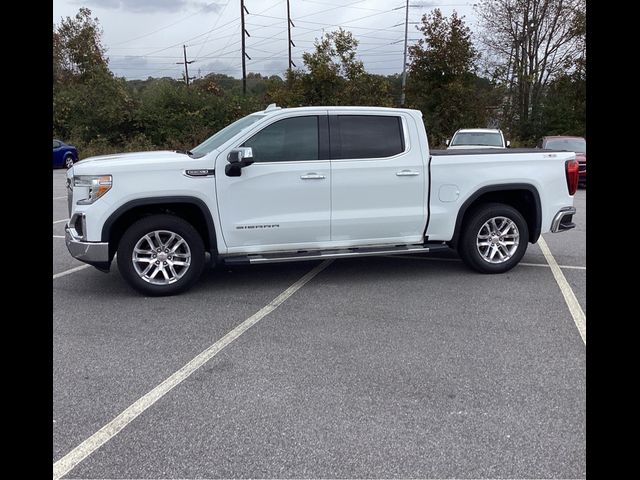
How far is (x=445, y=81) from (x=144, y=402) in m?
26.2

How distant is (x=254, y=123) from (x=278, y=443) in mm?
3918

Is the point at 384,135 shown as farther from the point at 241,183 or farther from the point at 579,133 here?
the point at 579,133

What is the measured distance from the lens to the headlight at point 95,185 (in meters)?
5.88

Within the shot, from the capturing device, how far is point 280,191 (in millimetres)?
6285

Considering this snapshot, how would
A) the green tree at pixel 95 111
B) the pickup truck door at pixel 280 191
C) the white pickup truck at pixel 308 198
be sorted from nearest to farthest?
1. the white pickup truck at pixel 308 198
2. the pickup truck door at pixel 280 191
3. the green tree at pixel 95 111

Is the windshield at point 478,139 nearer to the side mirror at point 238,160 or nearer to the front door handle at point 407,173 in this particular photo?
the front door handle at point 407,173

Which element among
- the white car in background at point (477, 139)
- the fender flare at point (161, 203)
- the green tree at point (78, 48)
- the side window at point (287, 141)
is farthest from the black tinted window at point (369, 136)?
the green tree at point (78, 48)

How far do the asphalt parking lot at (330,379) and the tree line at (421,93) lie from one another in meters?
22.0

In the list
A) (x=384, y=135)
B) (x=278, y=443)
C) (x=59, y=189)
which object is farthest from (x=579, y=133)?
(x=278, y=443)

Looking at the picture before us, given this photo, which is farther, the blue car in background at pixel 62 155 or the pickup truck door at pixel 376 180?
the blue car in background at pixel 62 155

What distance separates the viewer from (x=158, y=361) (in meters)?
4.48

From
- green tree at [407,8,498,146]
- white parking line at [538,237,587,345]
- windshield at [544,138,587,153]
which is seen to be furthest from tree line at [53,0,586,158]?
white parking line at [538,237,587,345]

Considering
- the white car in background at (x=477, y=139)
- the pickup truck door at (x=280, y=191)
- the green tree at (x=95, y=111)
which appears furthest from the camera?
the green tree at (x=95, y=111)

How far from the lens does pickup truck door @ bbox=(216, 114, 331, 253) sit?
6.20m
